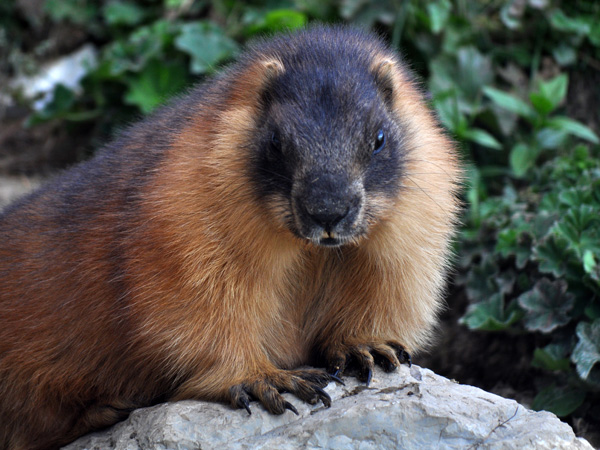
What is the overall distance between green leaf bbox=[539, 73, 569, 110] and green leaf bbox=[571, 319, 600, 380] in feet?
11.0

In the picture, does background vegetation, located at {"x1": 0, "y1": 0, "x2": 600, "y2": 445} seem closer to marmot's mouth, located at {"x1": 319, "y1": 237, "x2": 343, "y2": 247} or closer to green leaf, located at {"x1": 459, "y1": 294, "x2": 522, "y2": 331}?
green leaf, located at {"x1": 459, "y1": 294, "x2": 522, "y2": 331}

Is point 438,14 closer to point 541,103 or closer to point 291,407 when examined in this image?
point 541,103

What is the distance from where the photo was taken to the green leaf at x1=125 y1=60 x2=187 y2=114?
9.88 m

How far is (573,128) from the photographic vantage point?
8.19 metres

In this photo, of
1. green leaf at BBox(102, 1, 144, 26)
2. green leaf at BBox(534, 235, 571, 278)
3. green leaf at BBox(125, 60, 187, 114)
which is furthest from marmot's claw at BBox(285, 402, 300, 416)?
green leaf at BBox(102, 1, 144, 26)

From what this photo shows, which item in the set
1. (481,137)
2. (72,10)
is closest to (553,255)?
(481,137)

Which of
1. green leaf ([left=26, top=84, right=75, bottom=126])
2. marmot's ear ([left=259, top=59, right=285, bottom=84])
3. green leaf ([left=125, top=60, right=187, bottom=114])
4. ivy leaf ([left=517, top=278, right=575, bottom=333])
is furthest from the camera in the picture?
green leaf ([left=26, top=84, right=75, bottom=126])

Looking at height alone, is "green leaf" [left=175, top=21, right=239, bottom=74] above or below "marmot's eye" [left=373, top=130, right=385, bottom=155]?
below

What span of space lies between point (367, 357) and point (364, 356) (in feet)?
0.08

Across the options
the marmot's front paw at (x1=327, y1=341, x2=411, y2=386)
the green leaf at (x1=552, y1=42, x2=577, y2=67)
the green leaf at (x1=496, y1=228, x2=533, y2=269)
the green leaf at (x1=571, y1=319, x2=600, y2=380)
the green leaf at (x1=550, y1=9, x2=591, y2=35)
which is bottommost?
the green leaf at (x1=571, y1=319, x2=600, y2=380)

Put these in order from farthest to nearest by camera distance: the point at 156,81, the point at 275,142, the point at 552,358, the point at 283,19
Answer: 1. the point at 156,81
2. the point at 283,19
3. the point at 552,358
4. the point at 275,142

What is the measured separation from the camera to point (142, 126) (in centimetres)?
585

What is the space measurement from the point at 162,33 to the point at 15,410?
20.2ft

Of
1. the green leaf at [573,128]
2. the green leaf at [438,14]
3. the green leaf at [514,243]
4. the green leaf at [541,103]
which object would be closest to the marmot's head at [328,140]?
the green leaf at [514,243]
